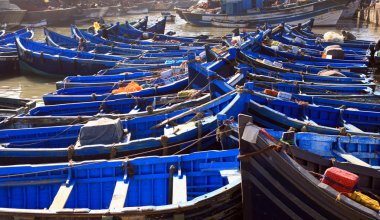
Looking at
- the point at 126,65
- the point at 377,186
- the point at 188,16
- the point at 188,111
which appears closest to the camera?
the point at 377,186

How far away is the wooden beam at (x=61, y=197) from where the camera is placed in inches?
258

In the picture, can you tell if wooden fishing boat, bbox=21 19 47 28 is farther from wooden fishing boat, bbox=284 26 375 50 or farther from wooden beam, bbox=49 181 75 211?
wooden beam, bbox=49 181 75 211

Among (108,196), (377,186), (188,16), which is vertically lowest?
(108,196)

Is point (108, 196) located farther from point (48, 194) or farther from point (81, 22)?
point (81, 22)

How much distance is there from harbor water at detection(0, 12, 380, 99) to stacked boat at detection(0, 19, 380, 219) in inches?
185

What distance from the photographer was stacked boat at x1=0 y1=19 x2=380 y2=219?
5727mm

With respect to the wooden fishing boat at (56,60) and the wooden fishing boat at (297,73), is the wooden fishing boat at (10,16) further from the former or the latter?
the wooden fishing boat at (297,73)

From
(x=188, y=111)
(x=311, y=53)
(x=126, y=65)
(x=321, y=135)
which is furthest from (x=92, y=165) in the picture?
(x=311, y=53)

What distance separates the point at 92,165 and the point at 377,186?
194 inches

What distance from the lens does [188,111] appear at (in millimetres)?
9852

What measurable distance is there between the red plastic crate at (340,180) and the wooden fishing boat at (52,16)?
147 ft

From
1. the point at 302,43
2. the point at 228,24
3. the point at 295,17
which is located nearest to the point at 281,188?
the point at 302,43

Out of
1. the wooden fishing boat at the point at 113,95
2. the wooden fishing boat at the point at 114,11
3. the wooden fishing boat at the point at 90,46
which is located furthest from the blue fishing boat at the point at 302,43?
the wooden fishing boat at the point at 114,11

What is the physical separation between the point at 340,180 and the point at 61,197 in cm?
449
